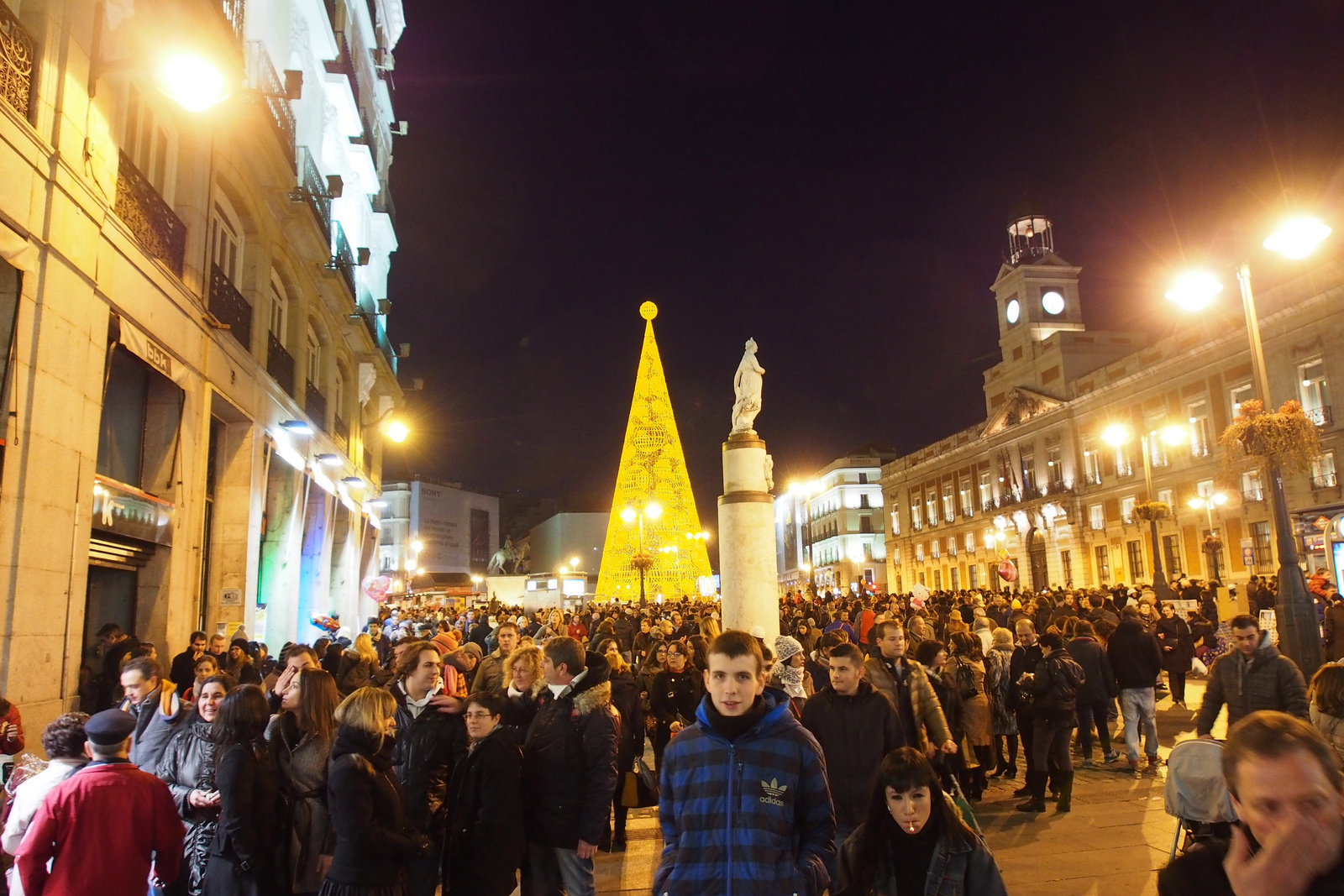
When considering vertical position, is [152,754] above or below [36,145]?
below

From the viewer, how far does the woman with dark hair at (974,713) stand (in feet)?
25.7

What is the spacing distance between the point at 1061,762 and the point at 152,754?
6.91 meters

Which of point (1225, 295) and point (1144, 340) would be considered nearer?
point (1225, 295)

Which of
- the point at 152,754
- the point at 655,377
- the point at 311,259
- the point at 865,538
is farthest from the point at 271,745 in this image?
the point at 865,538

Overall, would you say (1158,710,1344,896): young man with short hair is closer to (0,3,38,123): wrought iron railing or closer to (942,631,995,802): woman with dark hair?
(942,631,995,802): woman with dark hair

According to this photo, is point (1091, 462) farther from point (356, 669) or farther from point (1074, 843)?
point (356, 669)

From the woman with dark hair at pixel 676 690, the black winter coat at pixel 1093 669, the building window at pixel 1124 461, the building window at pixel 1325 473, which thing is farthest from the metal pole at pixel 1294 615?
the building window at pixel 1124 461

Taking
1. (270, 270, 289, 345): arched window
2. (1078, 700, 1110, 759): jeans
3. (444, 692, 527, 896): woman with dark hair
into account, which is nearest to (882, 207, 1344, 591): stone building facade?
(1078, 700, 1110, 759): jeans

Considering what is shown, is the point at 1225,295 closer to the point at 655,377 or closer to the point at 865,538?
the point at 655,377

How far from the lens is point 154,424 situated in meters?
11.8

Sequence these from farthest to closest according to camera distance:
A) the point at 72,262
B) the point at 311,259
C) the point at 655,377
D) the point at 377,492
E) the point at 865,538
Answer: the point at 865,538
the point at 655,377
the point at 377,492
the point at 311,259
the point at 72,262

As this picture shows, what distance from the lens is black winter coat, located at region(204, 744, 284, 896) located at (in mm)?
4109

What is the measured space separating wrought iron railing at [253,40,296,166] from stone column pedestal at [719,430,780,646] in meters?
9.97

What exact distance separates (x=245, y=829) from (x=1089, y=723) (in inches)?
336
